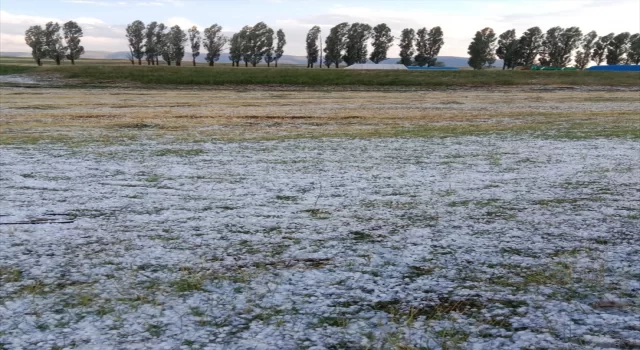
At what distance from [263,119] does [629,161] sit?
10965 millimetres

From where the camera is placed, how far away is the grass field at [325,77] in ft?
140

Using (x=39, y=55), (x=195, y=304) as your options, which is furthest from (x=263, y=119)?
(x=39, y=55)

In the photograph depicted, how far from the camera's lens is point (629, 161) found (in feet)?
30.9

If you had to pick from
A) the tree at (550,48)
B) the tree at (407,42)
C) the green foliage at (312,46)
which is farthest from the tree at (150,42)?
the tree at (550,48)

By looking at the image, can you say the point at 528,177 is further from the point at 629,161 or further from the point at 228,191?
the point at 228,191

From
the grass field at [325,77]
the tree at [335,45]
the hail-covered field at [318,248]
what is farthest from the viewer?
the tree at [335,45]

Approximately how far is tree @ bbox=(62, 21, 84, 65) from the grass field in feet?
230

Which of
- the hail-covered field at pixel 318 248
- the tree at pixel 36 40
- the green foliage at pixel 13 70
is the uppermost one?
the tree at pixel 36 40

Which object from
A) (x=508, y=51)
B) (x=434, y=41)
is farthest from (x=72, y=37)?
(x=508, y=51)

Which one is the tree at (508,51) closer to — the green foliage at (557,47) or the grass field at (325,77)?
the green foliage at (557,47)

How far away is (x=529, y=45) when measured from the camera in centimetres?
11588

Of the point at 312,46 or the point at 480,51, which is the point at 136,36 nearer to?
the point at 312,46

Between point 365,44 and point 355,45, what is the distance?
3.38m

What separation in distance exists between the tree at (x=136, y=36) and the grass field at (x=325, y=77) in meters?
82.9
